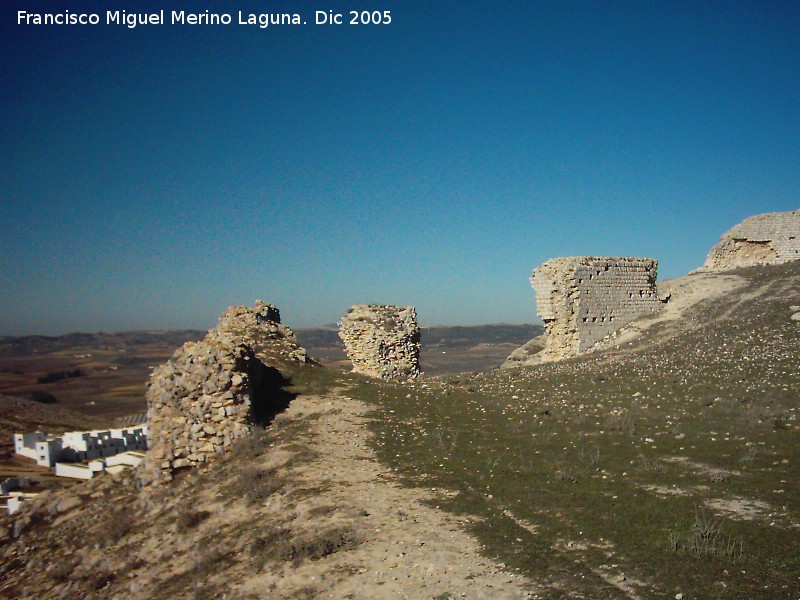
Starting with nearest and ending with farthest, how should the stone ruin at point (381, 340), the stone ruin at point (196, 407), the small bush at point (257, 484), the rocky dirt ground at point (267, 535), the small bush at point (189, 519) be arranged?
the rocky dirt ground at point (267, 535), the small bush at point (189, 519), the small bush at point (257, 484), the stone ruin at point (196, 407), the stone ruin at point (381, 340)

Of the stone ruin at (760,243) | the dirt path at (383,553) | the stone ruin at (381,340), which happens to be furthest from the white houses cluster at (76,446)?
the stone ruin at (760,243)

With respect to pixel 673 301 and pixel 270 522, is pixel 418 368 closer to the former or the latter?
pixel 673 301

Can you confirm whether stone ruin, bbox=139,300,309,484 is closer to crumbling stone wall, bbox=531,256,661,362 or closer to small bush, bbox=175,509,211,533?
small bush, bbox=175,509,211,533

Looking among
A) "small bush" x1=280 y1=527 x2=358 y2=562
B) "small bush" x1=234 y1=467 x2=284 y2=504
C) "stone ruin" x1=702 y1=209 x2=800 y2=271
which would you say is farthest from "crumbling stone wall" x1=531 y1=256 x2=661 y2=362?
"small bush" x1=280 y1=527 x2=358 y2=562

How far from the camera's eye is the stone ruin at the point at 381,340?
23.8m

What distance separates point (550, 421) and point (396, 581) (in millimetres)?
7690

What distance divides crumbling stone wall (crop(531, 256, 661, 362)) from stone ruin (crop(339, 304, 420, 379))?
22.2 ft

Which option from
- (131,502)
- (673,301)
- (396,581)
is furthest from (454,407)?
(673,301)

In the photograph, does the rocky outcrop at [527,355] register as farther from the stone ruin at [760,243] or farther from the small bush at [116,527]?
the small bush at [116,527]

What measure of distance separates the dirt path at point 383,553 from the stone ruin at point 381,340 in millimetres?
13901

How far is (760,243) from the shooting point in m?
34.1

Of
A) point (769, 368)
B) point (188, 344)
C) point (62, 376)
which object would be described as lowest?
point (62, 376)

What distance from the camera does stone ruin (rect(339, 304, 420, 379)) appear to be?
78.0ft

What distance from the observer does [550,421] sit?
1271 centimetres
